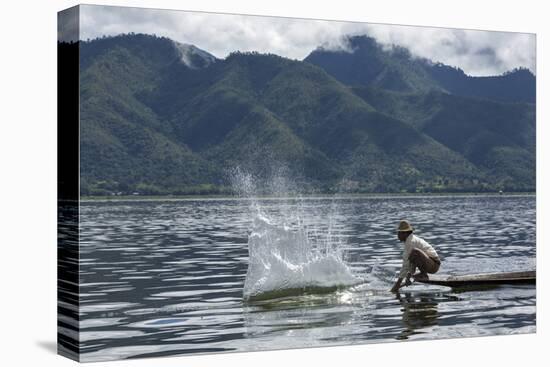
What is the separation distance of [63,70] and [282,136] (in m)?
6.24

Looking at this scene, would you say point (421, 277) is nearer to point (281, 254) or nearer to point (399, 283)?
point (399, 283)

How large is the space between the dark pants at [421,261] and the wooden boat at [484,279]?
0.15 m

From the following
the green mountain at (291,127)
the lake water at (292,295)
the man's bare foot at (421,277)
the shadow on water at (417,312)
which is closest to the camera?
the lake water at (292,295)

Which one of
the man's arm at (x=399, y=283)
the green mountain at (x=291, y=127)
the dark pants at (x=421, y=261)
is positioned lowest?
the man's arm at (x=399, y=283)

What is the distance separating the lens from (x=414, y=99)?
21.4 m

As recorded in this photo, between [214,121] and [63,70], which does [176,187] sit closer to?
[214,121]

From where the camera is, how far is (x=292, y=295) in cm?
1681

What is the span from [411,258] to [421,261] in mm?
162

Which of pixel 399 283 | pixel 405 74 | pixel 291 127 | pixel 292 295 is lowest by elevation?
pixel 292 295

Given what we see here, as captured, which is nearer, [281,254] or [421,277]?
[281,254]

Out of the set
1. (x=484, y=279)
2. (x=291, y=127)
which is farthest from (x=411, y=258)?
(x=291, y=127)

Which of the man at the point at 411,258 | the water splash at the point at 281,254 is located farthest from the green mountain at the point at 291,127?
the man at the point at 411,258

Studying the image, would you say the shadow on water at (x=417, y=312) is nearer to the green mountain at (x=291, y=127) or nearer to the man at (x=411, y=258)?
the man at (x=411, y=258)

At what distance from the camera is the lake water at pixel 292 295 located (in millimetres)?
14234
